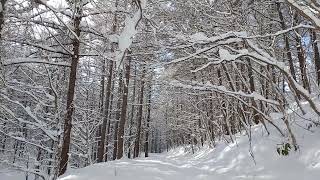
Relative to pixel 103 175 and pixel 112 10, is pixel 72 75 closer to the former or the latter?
pixel 112 10

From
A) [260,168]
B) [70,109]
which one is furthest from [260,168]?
[70,109]

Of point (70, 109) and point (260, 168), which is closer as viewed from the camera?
point (260, 168)

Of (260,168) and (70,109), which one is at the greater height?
(70,109)

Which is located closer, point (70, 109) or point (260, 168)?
point (260, 168)

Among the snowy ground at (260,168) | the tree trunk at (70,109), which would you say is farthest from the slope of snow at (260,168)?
the tree trunk at (70,109)

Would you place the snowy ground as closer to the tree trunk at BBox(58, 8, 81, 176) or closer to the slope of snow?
the slope of snow

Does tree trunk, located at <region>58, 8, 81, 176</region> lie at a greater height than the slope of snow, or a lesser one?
greater

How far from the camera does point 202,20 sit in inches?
390

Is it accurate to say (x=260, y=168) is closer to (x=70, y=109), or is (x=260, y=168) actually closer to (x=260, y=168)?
(x=260, y=168)

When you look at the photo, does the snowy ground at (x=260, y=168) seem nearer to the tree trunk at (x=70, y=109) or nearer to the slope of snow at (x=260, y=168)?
the slope of snow at (x=260, y=168)

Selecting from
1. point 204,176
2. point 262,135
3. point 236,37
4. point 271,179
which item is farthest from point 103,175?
point 262,135

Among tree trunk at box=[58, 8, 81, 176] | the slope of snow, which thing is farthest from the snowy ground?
tree trunk at box=[58, 8, 81, 176]

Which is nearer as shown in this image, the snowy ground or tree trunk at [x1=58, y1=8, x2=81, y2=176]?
the snowy ground

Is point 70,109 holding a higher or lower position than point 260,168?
higher
